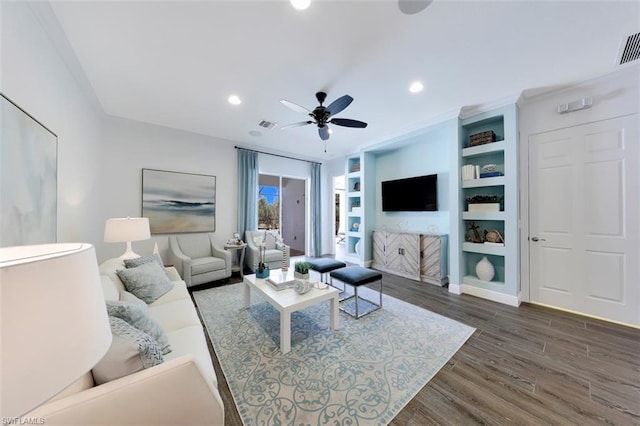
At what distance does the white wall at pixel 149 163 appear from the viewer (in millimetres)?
3574

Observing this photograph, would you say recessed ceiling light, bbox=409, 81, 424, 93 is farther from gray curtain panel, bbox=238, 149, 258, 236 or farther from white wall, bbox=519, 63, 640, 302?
gray curtain panel, bbox=238, 149, 258, 236

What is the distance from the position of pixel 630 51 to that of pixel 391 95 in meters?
2.13

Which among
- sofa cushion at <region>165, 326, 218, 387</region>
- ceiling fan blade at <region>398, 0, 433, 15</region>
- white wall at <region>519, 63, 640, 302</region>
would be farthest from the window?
white wall at <region>519, 63, 640, 302</region>

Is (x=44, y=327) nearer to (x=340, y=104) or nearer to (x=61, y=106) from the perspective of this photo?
(x=340, y=104)

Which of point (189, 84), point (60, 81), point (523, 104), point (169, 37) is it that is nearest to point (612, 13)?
point (523, 104)

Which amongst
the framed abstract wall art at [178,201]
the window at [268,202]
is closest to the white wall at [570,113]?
the window at [268,202]

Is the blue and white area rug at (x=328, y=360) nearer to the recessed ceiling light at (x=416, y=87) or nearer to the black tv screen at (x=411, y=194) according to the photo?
the black tv screen at (x=411, y=194)

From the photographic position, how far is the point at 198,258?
397 cm

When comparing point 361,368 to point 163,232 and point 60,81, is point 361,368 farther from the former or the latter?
point 163,232

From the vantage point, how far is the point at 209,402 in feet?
3.37

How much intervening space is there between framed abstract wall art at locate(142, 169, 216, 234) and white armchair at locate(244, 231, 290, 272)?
0.79 meters

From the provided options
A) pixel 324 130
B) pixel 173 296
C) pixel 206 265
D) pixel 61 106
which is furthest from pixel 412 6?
pixel 206 265

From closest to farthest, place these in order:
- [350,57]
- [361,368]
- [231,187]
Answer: [361,368] → [350,57] → [231,187]

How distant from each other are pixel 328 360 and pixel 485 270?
2719mm
